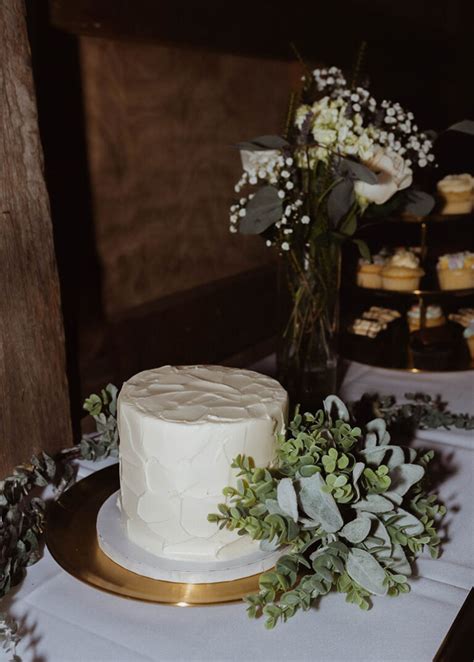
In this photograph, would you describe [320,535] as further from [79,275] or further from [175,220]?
[175,220]

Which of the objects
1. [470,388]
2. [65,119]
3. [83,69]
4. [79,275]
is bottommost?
[470,388]

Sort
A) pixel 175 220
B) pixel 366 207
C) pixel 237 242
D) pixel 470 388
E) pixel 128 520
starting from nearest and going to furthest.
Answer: pixel 128 520, pixel 366 207, pixel 470 388, pixel 175 220, pixel 237 242

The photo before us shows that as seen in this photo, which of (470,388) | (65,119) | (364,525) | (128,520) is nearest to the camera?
(364,525)

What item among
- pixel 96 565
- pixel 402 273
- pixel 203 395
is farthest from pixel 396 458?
pixel 402 273

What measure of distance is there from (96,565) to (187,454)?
0.69 ft

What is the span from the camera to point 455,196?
1.91m

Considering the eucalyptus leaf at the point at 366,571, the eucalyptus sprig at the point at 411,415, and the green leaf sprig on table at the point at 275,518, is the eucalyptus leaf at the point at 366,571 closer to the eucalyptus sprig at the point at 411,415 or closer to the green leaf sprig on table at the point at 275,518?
the green leaf sprig on table at the point at 275,518

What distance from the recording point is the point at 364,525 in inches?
35.3

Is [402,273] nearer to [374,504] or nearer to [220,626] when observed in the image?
[374,504]

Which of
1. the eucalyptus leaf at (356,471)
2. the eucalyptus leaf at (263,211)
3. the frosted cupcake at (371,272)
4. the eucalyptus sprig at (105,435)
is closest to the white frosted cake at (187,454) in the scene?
the eucalyptus leaf at (356,471)

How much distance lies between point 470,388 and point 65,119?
44.6 inches

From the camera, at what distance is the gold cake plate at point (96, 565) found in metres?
0.92

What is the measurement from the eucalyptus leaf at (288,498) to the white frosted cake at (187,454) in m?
0.08

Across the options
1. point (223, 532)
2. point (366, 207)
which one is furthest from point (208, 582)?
point (366, 207)
